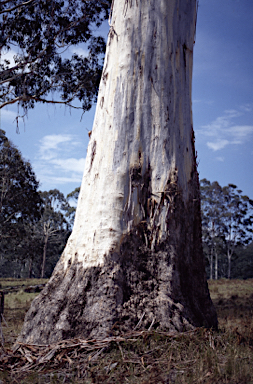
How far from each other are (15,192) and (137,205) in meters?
13.2

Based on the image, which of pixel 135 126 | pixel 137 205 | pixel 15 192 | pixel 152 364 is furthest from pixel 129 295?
pixel 15 192

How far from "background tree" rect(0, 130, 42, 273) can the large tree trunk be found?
11999 mm

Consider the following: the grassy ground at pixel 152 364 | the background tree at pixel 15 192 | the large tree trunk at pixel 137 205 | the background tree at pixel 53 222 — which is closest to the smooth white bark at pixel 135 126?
the large tree trunk at pixel 137 205

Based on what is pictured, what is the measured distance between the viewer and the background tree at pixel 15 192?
1449cm

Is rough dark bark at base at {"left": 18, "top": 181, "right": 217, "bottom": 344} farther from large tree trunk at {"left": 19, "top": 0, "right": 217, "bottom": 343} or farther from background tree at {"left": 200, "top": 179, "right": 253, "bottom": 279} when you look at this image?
background tree at {"left": 200, "top": 179, "right": 253, "bottom": 279}

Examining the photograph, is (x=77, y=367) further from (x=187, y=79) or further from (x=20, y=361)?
(x=187, y=79)

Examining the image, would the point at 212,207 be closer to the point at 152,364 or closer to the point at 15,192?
the point at 15,192

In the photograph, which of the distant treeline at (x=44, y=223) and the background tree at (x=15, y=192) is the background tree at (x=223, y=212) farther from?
the background tree at (x=15, y=192)

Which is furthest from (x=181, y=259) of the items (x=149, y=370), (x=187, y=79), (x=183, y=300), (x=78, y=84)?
(x=78, y=84)

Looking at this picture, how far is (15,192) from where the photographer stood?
14.8 m

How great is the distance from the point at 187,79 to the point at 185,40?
15.1 inches

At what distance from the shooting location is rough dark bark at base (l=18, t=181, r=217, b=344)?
223 cm

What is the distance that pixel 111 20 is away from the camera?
329 centimetres

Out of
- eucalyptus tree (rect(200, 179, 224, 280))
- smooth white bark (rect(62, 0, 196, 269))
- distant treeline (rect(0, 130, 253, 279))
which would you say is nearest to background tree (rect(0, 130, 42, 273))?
distant treeline (rect(0, 130, 253, 279))
